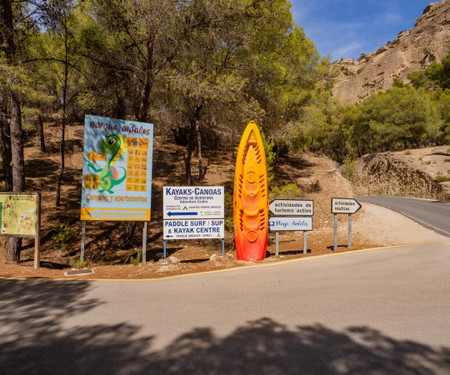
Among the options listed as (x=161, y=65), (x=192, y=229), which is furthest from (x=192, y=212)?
(x=161, y=65)

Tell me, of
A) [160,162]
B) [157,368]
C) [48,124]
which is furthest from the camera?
[48,124]

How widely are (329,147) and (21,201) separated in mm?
53746

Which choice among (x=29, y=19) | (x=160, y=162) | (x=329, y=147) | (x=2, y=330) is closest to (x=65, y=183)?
(x=160, y=162)

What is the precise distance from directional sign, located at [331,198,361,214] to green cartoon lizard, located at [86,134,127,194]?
647 cm

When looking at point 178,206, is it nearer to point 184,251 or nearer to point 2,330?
point 184,251

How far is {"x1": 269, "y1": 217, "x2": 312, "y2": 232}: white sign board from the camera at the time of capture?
27.5 feet

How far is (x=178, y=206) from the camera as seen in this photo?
812 cm

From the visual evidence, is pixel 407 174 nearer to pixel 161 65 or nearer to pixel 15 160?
pixel 161 65

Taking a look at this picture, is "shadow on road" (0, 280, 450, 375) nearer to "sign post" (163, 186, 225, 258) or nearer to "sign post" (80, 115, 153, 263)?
"sign post" (80, 115, 153, 263)

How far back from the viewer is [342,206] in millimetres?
9164

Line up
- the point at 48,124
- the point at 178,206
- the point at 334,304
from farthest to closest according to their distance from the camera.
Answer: the point at 48,124 < the point at 178,206 < the point at 334,304

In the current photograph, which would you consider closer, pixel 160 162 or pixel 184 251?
pixel 184 251

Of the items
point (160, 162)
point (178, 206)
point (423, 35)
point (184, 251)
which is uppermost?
point (423, 35)

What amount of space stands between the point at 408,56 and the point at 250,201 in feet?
322
